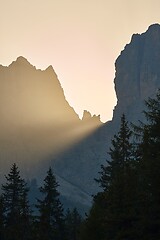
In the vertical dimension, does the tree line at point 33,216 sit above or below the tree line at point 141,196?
above

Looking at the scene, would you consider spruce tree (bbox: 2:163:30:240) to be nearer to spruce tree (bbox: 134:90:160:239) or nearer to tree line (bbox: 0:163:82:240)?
tree line (bbox: 0:163:82:240)

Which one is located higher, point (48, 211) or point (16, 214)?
point (16, 214)

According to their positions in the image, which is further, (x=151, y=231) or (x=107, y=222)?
(x=107, y=222)

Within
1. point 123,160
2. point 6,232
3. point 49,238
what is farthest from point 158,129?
point 6,232

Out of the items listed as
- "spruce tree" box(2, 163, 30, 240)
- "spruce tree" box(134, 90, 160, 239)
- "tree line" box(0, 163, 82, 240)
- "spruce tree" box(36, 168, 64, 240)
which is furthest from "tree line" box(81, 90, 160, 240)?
"spruce tree" box(2, 163, 30, 240)

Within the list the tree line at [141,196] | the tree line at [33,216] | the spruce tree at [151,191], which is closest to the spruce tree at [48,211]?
the tree line at [33,216]

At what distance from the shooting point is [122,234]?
78.1 feet

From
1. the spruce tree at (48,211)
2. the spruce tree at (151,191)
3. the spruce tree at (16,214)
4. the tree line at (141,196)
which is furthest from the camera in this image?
the spruce tree at (16,214)

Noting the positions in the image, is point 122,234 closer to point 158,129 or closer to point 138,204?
point 138,204

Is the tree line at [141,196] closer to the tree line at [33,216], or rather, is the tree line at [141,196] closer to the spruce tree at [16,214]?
the tree line at [33,216]

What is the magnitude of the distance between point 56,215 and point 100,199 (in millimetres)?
4870

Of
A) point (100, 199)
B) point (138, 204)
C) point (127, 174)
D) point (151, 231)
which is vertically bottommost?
point (151, 231)

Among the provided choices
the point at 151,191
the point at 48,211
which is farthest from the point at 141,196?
the point at 48,211

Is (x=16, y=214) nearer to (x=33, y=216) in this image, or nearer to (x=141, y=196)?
(x=33, y=216)
